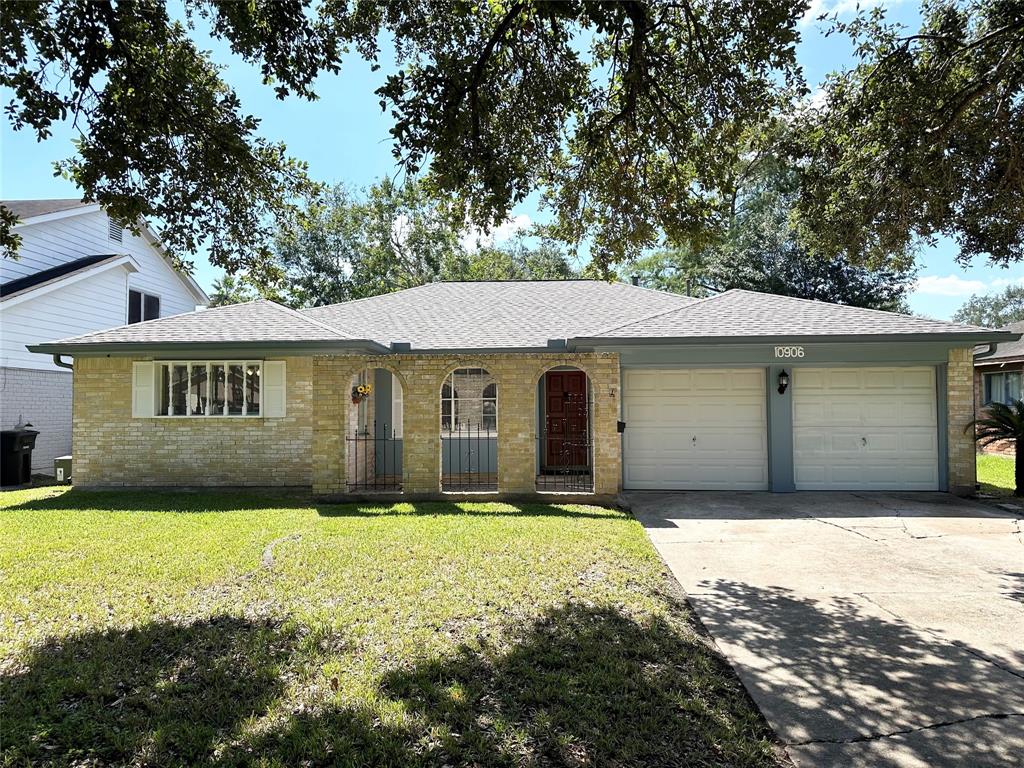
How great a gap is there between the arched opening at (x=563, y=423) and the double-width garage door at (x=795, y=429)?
180 centimetres

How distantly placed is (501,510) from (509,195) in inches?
186

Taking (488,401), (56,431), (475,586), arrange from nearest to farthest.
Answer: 1. (475,586)
2. (488,401)
3. (56,431)

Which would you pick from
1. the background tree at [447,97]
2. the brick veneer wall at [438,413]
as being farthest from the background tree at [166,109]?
the brick veneer wall at [438,413]

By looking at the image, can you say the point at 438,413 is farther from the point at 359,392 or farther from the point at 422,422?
the point at 359,392

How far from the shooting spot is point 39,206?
15781 millimetres

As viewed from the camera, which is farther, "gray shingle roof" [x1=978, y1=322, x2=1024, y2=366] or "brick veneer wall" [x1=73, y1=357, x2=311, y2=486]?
"gray shingle roof" [x1=978, y1=322, x2=1024, y2=366]

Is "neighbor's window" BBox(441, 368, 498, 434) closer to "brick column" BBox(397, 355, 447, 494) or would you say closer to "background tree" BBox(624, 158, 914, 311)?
"brick column" BBox(397, 355, 447, 494)

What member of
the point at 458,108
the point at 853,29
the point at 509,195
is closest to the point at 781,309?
the point at 853,29

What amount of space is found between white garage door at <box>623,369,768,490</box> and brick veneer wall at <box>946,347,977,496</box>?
3.05 metres

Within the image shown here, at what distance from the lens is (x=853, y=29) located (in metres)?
6.95

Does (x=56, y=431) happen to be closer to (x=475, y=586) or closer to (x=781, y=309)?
(x=475, y=586)

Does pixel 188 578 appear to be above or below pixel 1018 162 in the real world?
below

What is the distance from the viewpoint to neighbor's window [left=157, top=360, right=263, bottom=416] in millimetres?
10938

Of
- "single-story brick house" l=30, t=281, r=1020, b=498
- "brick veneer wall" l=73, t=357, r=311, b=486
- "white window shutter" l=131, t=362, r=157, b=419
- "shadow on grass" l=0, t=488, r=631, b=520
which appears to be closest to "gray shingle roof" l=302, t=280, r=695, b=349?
"single-story brick house" l=30, t=281, r=1020, b=498
